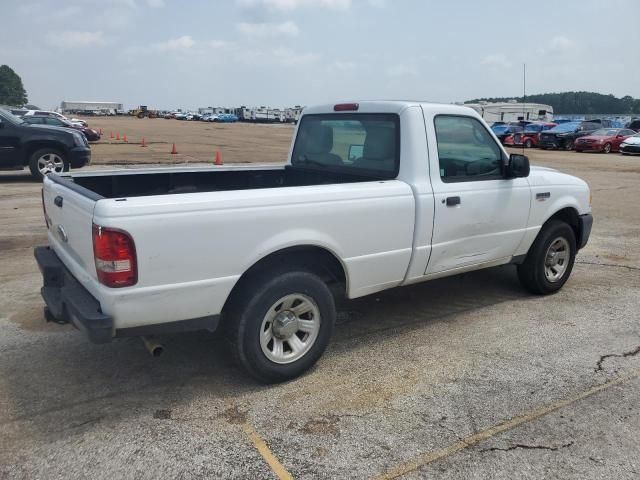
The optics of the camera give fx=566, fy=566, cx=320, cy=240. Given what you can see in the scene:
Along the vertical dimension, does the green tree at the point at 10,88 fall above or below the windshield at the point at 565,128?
above

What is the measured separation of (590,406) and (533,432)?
1.84 ft

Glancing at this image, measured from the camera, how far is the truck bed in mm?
4547

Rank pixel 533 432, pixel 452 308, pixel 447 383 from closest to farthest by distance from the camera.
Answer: pixel 533 432
pixel 447 383
pixel 452 308

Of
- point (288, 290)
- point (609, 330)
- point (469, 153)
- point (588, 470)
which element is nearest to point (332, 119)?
point (469, 153)

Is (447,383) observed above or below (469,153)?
below

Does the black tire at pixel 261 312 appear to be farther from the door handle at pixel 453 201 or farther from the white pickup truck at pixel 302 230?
the door handle at pixel 453 201

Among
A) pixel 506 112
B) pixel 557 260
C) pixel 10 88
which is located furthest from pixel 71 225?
pixel 10 88

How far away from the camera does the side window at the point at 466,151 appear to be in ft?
14.5

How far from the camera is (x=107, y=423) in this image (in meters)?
3.25

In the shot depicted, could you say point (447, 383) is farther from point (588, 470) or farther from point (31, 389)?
point (31, 389)

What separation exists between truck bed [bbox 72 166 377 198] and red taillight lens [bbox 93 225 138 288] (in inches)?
61.3

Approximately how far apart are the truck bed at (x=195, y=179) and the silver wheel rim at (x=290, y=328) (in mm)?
1276

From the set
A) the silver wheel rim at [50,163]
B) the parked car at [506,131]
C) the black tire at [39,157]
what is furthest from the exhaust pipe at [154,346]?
the parked car at [506,131]

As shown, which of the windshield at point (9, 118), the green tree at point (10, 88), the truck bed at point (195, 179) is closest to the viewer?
the truck bed at point (195, 179)
